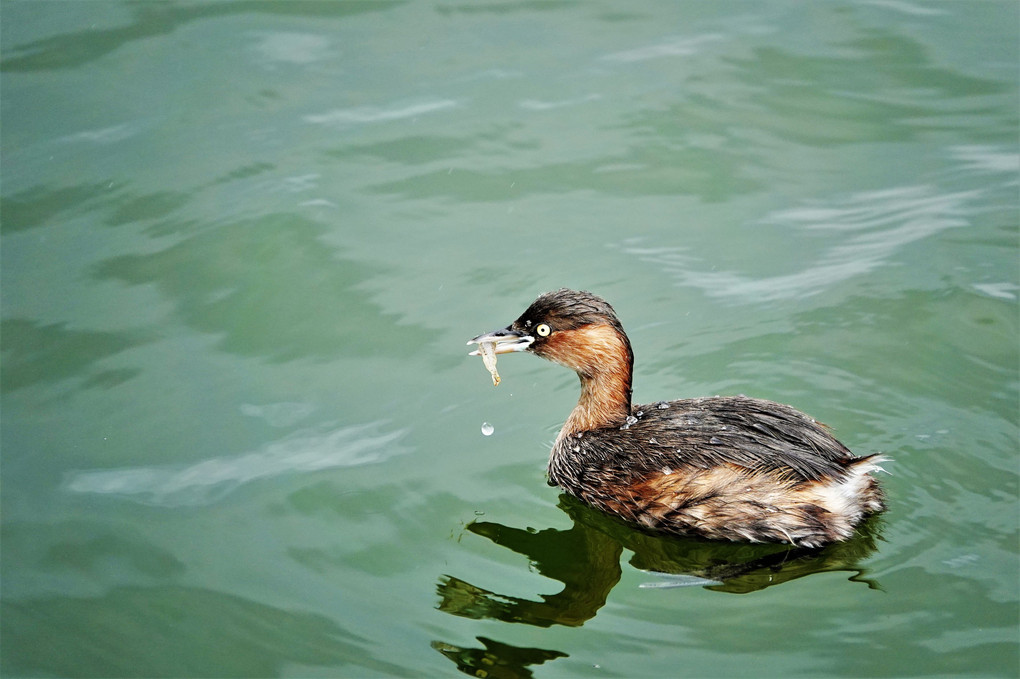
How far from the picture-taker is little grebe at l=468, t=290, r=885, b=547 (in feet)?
15.9

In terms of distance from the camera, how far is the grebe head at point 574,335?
17.8ft

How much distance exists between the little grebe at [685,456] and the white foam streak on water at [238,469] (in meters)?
0.80

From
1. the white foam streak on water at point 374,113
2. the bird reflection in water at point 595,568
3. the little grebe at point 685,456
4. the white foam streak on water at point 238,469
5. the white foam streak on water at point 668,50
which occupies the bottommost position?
the bird reflection in water at point 595,568

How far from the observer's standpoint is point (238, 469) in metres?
5.59

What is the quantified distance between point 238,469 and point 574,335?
1.82 metres

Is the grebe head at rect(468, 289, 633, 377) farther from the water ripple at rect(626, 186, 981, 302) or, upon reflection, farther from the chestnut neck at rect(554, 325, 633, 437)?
the water ripple at rect(626, 186, 981, 302)

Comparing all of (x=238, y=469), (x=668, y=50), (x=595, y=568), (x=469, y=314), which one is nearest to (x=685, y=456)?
(x=595, y=568)

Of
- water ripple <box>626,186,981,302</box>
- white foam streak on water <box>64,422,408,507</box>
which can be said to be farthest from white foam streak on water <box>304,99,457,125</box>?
white foam streak on water <box>64,422,408,507</box>

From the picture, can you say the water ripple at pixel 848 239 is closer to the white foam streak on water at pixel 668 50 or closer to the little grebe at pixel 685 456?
the little grebe at pixel 685 456

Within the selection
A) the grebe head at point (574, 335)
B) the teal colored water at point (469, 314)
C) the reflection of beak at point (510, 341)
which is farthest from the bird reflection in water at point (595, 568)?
the reflection of beak at point (510, 341)

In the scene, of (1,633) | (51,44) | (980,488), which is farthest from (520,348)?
(51,44)

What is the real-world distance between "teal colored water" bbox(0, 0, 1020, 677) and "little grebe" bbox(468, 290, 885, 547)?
0.51 feet

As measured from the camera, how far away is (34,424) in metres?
5.86

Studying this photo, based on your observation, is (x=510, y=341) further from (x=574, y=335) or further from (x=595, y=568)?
(x=595, y=568)
